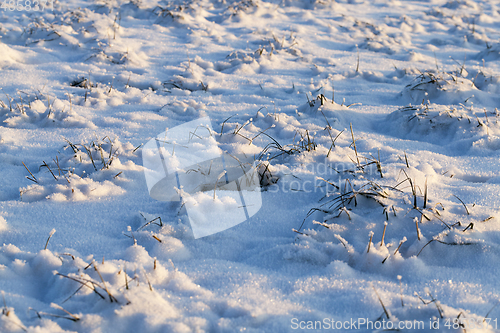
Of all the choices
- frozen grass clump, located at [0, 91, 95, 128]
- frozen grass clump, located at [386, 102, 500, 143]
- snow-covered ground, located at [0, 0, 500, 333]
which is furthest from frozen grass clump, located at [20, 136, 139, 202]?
frozen grass clump, located at [386, 102, 500, 143]

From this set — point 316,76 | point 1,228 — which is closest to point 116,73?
point 316,76

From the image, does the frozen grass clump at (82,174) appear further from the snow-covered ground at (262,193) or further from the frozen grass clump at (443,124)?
the frozen grass clump at (443,124)

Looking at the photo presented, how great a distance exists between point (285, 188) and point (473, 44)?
5.18 metres

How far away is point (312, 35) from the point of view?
229 inches

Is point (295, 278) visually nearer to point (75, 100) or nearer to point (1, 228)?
point (1, 228)

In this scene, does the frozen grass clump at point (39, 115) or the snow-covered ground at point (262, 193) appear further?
the frozen grass clump at point (39, 115)

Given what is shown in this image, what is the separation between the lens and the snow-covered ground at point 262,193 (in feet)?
4.48

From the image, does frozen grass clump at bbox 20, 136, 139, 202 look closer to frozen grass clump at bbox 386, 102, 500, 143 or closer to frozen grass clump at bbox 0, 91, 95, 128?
frozen grass clump at bbox 0, 91, 95, 128

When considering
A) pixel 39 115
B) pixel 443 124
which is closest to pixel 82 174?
pixel 39 115

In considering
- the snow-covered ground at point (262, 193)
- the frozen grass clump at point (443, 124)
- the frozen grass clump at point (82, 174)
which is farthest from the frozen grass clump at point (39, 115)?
the frozen grass clump at point (443, 124)

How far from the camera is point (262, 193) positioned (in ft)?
7.25

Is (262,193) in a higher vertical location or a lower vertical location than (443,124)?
lower

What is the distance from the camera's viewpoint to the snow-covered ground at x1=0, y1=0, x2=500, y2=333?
1.37 meters

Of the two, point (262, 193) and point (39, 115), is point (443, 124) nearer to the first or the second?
point (262, 193)
